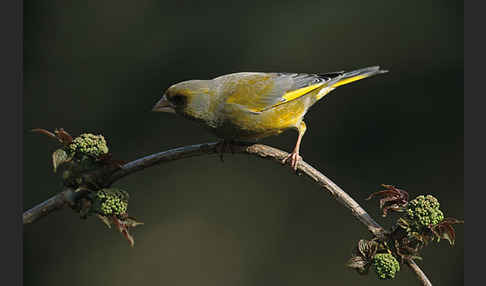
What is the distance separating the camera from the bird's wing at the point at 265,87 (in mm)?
3105

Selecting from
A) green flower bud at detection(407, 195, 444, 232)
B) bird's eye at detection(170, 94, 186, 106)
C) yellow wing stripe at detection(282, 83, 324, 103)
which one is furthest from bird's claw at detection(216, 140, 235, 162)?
green flower bud at detection(407, 195, 444, 232)

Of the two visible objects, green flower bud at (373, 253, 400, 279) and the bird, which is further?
the bird

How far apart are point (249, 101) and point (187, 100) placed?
1.28 feet

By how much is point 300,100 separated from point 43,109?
11.7ft

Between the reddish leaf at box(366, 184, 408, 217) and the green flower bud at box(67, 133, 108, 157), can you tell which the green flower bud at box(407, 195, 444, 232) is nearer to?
the reddish leaf at box(366, 184, 408, 217)

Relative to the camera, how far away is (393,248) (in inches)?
80.2

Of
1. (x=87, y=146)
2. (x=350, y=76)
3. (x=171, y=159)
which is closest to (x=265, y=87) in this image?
(x=350, y=76)

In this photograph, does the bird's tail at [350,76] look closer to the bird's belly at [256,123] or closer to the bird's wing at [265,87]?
the bird's wing at [265,87]

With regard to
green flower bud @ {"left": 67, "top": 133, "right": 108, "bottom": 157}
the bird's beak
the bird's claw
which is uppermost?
the bird's beak

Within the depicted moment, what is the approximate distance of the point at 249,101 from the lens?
311 cm

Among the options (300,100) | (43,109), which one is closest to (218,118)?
(300,100)

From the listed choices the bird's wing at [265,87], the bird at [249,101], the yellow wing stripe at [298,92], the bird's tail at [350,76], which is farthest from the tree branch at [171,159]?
the bird's tail at [350,76]

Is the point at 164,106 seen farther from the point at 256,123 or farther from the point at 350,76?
the point at 350,76

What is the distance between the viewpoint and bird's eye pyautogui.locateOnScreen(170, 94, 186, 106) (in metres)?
2.88
